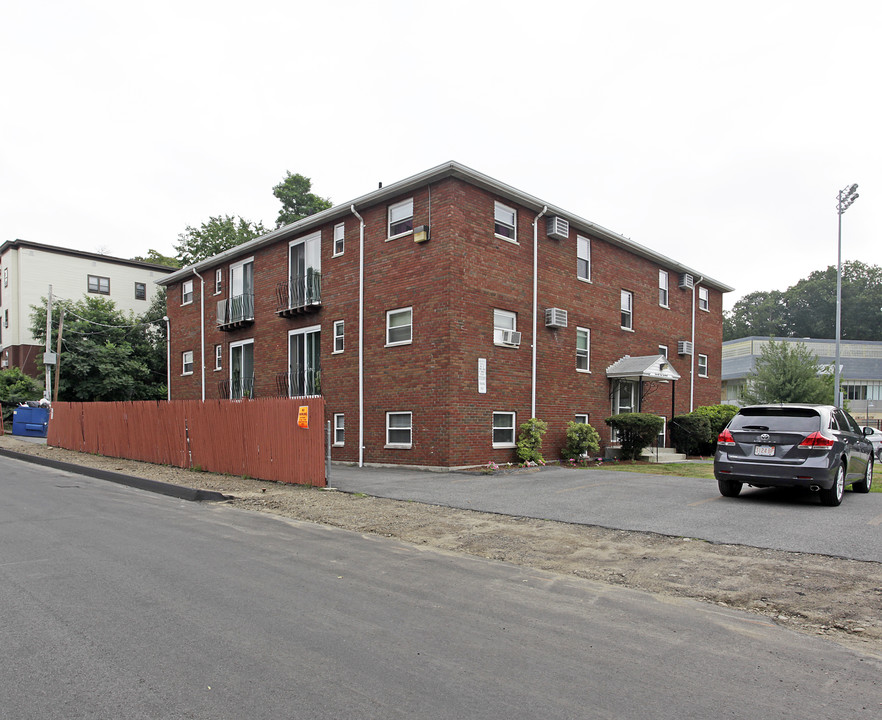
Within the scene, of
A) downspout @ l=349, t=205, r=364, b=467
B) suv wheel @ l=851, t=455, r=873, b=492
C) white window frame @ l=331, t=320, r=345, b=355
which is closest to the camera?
suv wheel @ l=851, t=455, r=873, b=492

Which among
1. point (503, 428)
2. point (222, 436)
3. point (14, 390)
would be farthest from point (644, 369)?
point (14, 390)

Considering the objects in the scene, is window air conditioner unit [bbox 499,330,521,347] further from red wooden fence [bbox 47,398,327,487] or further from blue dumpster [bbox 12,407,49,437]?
blue dumpster [bbox 12,407,49,437]

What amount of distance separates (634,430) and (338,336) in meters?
9.40

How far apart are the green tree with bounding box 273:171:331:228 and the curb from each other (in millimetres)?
25263

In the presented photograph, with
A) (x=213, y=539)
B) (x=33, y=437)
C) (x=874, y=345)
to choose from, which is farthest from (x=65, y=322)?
(x=874, y=345)

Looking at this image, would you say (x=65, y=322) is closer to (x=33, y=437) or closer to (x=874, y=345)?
(x=33, y=437)

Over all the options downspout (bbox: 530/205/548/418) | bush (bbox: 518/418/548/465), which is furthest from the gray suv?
downspout (bbox: 530/205/548/418)

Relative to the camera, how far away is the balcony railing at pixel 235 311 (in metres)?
23.3

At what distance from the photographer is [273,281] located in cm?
2231

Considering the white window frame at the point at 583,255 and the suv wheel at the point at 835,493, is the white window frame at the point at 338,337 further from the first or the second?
the suv wheel at the point at 835,493

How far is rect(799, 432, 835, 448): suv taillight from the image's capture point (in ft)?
31.8

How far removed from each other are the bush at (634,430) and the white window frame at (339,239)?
975 centimetres

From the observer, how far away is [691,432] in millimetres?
22062

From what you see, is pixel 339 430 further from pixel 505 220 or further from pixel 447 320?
pixel 505 220
